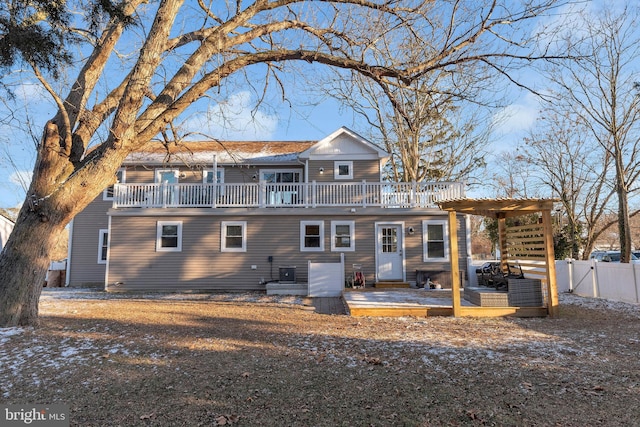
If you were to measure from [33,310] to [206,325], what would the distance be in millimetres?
2718

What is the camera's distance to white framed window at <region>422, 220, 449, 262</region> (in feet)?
43.2

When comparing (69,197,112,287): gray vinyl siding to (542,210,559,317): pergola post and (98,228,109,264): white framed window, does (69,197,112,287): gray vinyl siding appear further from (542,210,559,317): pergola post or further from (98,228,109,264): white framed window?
(542,210,559,317): pergola post

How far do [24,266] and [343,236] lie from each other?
925 cm

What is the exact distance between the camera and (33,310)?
6117 mm

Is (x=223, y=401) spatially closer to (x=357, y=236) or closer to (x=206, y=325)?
(x=206, y=325)

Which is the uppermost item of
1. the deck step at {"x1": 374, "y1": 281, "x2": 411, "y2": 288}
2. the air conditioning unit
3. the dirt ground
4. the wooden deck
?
the air conditioning unit

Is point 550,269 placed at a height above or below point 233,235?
below

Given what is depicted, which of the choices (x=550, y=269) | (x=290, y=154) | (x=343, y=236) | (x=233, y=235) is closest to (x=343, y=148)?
(x=290, y=154)

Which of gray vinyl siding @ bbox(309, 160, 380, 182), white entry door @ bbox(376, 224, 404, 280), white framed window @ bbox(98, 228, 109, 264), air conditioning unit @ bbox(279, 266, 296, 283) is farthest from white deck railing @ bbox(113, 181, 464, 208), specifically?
white framed window @ bbox(98, 228, 109, 264)

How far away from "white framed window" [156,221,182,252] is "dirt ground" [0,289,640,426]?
5997 mm

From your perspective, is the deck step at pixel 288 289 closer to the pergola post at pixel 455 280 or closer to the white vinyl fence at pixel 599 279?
the pergola post at pixel 455 280

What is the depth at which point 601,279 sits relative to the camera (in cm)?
1075

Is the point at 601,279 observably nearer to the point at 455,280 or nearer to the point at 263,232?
the point at 455,280

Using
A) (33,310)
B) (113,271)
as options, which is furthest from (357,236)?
(33,310)
